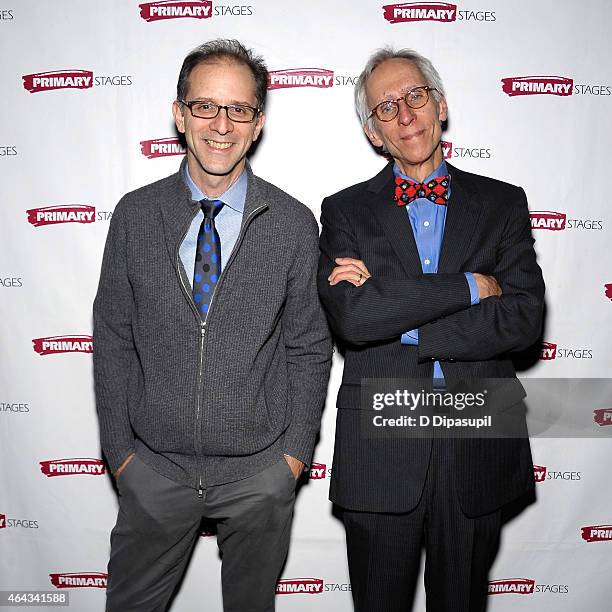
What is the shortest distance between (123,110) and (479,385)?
5.00 feet

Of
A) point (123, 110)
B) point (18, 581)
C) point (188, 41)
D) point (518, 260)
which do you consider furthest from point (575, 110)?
point (18, 581)

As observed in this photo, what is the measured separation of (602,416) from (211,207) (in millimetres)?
1687

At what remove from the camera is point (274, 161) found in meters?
2.44

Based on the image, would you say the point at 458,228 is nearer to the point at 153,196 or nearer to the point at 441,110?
the point at 441,110

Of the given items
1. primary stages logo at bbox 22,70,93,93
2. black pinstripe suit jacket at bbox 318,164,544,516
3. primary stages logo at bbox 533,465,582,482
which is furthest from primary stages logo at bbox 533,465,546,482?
primary stages logo at bbox 22,70,93,93

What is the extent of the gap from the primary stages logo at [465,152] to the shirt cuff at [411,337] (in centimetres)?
85

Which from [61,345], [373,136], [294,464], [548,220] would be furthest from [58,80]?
[548,220]

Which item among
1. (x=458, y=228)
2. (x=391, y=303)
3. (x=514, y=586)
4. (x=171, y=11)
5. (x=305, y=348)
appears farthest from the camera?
(x=514, y=586)

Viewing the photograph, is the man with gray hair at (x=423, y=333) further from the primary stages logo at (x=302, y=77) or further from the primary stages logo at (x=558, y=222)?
the primary stages logo at (x=558, y=222)

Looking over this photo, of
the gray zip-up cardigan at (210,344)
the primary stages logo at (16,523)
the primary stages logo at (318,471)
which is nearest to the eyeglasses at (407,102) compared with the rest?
the gray zip-up cardigan at (210,344)

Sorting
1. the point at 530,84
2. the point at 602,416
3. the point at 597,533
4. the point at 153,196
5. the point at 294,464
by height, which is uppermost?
the point at 530,84

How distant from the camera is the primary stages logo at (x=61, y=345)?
2521 millimetres

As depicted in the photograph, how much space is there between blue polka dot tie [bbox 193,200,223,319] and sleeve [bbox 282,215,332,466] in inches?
8.7

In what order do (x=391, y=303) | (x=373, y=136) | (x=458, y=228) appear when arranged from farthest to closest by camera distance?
1. (x=373, y=136)
2. (x=458, y=228)
3. (x=391, y=303)
